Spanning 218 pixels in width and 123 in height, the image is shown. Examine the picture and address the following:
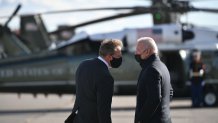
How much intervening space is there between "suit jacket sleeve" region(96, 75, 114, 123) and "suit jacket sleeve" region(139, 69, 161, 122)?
30cm

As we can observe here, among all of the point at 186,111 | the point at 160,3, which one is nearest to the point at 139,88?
the point at 186,111

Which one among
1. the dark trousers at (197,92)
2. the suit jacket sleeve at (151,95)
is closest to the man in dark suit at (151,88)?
the suit jacket sleeve at (151,95)

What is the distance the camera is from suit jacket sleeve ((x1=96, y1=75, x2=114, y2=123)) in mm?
4703

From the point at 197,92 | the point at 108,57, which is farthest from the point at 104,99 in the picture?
the point at 197,92

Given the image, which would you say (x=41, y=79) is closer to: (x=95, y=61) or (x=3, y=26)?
(x=3, y=26)

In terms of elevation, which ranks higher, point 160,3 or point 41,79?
point 160,3

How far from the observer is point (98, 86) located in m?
4.77

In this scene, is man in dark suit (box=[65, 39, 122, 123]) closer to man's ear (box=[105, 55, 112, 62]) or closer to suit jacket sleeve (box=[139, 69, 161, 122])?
man's ear (box=[105, 55, 112, 62])

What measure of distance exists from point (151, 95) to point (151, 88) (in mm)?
59

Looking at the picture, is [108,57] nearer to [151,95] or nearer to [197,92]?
[151,95]

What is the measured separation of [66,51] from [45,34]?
4887 mm

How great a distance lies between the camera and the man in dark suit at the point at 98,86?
471 centimetres

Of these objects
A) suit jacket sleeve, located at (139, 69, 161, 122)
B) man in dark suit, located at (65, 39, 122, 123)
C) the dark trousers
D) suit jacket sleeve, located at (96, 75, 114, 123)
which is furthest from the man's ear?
the dark trousers

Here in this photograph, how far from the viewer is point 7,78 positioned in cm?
1689
